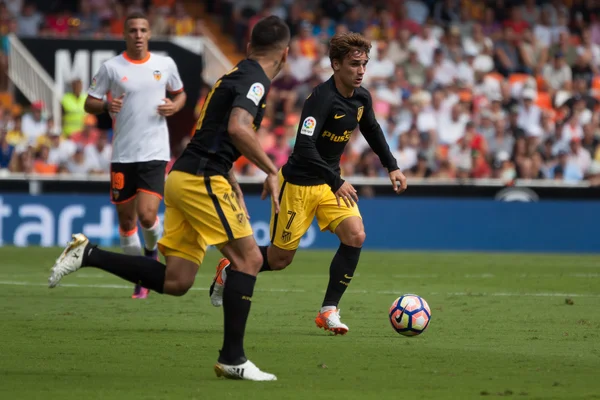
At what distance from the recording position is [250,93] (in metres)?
6.39

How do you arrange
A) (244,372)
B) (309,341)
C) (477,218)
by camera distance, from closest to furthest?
(244,372) → (309,341) → (477,218)

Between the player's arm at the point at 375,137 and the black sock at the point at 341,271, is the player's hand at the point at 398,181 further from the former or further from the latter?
the black sock at the point at 341,271

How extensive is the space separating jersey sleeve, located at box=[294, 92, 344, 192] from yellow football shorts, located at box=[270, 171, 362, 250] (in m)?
0.35

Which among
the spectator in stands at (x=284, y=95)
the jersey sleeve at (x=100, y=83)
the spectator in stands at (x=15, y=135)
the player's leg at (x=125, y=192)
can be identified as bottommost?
the player's leg at (x=125, y=192)

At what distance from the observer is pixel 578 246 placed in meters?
19.1

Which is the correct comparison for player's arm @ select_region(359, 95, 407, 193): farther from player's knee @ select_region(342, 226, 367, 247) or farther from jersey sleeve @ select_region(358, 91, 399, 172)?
player's knee @ select_region(342, 226, 367, 247)

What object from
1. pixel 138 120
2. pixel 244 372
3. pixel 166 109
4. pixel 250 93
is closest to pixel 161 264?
pixel 244 372

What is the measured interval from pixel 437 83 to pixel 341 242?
15167 mm

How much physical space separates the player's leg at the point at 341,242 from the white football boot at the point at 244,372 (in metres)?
2.41

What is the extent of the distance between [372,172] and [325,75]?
3.57m

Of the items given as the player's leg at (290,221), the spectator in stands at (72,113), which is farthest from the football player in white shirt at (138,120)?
the spectator in stands at (72,113)

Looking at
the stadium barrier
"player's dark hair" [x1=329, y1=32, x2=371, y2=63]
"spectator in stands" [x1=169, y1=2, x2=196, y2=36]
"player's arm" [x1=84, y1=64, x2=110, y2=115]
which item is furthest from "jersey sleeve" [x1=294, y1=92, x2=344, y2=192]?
"spectator in stands" [x1=169, y1=2, x2=196, y2=36]

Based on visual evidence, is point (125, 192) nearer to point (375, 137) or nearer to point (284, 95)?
point (375, 137)

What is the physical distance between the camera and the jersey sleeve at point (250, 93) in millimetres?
6352
